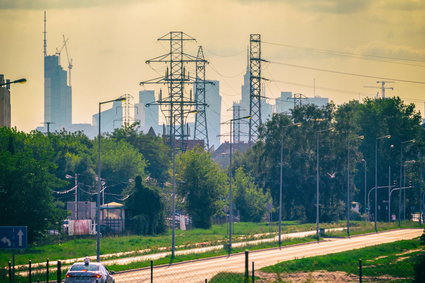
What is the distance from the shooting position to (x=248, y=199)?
→ 124 meters

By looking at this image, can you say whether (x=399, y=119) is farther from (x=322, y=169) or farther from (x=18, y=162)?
(x=18, y=162)

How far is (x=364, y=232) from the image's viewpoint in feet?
319

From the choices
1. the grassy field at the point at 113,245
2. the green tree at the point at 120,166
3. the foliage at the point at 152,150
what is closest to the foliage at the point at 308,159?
the green tree at the point at 120,166

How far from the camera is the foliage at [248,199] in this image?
122 metres

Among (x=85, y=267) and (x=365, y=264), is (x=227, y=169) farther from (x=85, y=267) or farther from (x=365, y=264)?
(x=85, y=267)

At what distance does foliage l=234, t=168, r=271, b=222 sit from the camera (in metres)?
122

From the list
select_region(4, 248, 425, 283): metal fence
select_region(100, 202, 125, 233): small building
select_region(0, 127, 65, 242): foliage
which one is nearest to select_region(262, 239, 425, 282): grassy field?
select_region(4, 248, 425, 283): metal fence

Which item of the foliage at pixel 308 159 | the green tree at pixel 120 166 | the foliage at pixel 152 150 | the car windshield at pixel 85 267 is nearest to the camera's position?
the car windshield at pixel 85 267

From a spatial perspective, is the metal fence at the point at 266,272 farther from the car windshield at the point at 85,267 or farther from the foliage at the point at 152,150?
the foliage at the point at 152,150

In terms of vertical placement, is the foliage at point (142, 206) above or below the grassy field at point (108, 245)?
above

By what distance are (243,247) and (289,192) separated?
48.5 metres

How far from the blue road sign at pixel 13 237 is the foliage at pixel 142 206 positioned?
55.6 m

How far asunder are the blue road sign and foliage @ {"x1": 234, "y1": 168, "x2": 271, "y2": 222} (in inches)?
3553

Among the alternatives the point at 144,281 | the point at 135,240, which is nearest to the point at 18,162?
the point at 135,240
